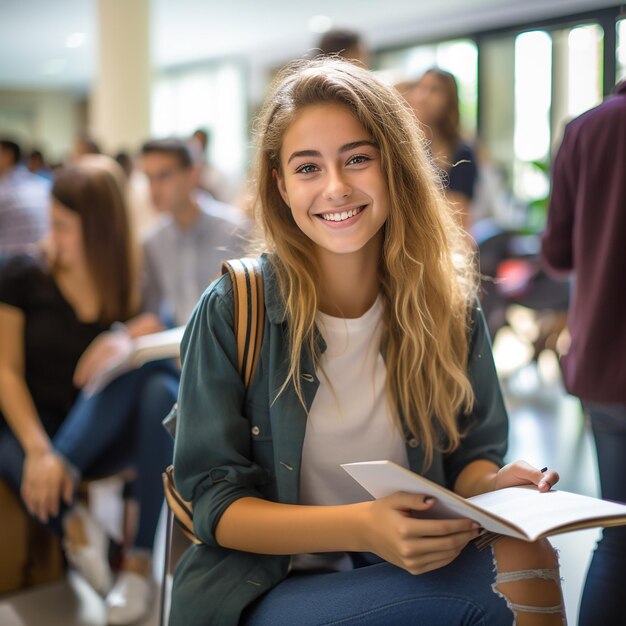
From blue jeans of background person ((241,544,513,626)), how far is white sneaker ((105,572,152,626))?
110cm

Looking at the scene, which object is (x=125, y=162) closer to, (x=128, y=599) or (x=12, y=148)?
(x=12, y=148)

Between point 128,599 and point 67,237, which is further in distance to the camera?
point 67,237

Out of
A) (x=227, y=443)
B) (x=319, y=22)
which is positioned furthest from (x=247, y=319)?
(x=319, y=22)

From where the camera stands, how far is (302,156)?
1.44 metres

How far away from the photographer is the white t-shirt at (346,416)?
145 centimetres

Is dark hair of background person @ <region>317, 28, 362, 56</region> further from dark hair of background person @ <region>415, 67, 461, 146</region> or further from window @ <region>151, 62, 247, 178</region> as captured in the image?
window @ <region>151, 62, 247, 178</region>

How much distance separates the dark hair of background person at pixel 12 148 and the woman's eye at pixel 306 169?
4538mm

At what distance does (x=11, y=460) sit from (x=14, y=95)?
63.0 feet

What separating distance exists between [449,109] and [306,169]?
181cm

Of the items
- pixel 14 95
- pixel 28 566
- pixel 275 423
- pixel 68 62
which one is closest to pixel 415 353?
pixel 275 423

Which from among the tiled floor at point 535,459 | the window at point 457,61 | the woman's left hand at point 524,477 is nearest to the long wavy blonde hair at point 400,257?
the woman's left hand at point 524,477

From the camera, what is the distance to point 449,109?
10.2 feet

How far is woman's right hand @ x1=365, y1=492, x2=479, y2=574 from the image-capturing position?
3.85ft

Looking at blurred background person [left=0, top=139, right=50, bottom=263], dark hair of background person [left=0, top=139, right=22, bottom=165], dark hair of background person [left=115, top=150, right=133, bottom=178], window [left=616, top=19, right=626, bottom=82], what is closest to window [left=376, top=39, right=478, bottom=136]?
window [left=616, top=19, right=626, bottom=82]
